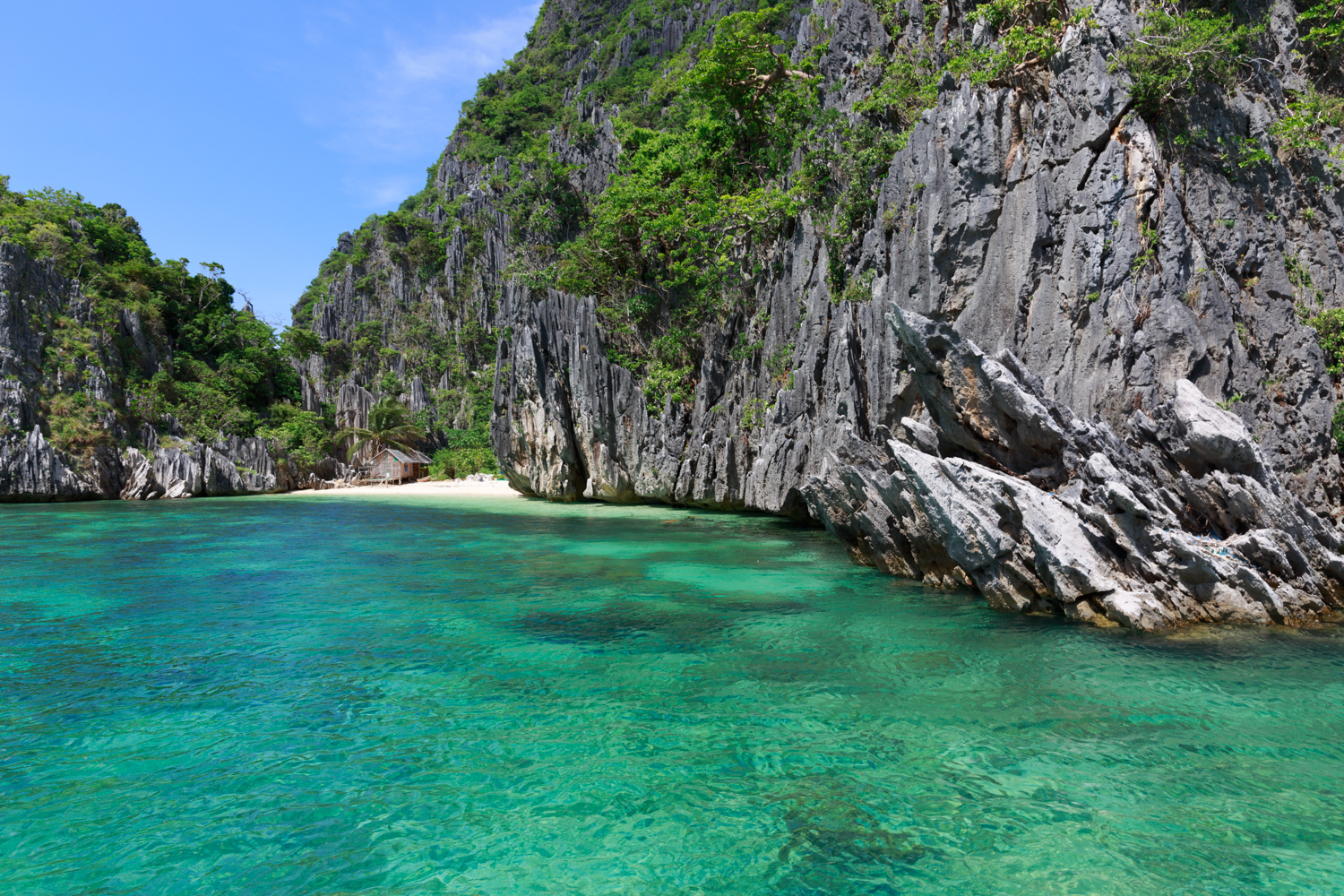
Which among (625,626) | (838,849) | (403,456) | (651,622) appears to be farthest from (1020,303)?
(403,456)

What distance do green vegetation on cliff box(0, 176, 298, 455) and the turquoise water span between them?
29.6 meters

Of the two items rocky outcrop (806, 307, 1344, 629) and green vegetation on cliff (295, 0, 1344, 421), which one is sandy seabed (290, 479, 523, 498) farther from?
rocky outcrop (806, 307, 1344, 629)

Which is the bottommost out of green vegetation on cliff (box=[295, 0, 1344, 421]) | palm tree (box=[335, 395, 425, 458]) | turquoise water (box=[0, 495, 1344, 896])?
turquoise water (box=[0, 495, 1344, 896])

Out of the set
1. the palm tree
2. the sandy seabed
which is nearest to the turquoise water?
the sandy seabed

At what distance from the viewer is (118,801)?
462cm

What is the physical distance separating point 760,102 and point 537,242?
17.0 metres

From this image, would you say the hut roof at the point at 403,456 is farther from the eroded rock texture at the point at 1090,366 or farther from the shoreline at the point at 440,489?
the eroded rock texture at the point at 1090,366

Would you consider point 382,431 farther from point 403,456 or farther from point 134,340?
point 134,340

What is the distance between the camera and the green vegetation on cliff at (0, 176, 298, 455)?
33312 mm

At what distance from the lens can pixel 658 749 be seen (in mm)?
5328

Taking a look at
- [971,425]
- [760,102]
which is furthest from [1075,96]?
[760,102]

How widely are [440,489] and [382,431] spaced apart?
8.87m

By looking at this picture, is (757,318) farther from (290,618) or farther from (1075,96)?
(290,618)

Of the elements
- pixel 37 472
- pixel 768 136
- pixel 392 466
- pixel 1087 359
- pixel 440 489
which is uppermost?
pixel 768 136
